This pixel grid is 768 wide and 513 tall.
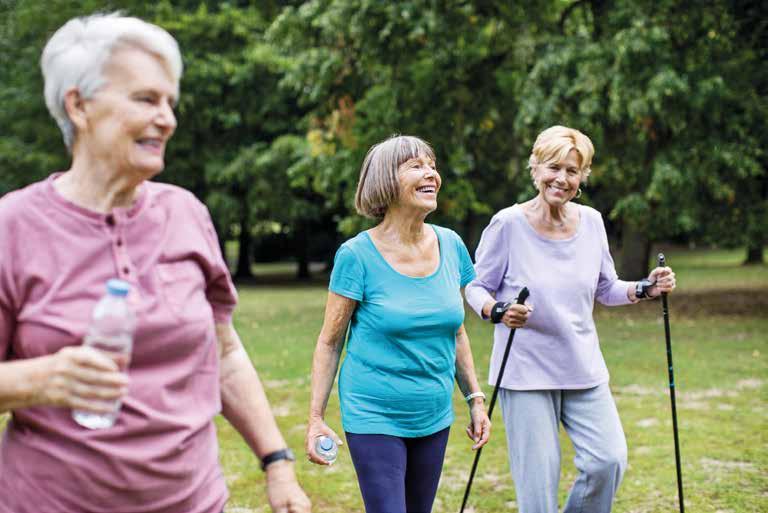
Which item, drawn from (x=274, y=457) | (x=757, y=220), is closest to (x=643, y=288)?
(x=274, y=457)

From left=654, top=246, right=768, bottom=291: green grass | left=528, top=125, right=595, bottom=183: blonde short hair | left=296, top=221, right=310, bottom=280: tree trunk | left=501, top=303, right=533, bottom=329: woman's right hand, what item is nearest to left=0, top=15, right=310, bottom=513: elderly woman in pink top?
left=501, top=303, right=533, bottom=329: woman's right hand

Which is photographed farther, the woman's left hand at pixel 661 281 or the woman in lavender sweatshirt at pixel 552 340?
the woman's left hand at pixel 661 281

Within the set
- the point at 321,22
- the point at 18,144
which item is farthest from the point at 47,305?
the point at 18,144

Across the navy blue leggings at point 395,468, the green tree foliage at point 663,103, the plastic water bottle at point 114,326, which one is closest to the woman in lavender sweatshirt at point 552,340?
the navy blue leggings at point 395,468

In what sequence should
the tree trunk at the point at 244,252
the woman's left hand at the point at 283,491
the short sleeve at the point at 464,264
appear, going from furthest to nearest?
the tree trunk at the point at 244,252 → the short sleeve at the point at 464,264 → the woman's left hand at the point at 283,491

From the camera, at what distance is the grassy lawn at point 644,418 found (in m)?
6.16

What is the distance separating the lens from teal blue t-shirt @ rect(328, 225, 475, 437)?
3.75 metres

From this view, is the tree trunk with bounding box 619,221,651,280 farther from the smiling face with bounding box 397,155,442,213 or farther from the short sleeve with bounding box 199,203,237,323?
the short sleeve with bounding box 199,203,237,323

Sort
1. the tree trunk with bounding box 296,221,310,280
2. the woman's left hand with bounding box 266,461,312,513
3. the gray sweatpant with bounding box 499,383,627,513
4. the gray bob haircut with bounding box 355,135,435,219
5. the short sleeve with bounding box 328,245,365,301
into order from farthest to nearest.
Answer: the tree trunk with bounding box 296,221,310,280
the gray sweatpant with bounding box 499,383,627,513
the gray bob haircut with bounding box 355,135,435,219
the short sleeve with bounding box 328,245,365,301
the woman's left hand with bounding box 266,461,312,513

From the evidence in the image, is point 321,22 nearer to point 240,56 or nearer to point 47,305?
point 240,56

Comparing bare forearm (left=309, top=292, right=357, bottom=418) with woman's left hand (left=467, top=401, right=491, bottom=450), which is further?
woman's left hand (left=467, top=401, right=491, bottom=450)

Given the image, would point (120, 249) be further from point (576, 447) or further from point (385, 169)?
point (576, 447)

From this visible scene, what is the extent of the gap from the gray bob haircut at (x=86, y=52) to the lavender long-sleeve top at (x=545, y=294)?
2.36 metres

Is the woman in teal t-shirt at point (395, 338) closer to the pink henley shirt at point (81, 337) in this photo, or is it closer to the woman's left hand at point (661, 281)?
the woman's left hand at point (661, 281)
